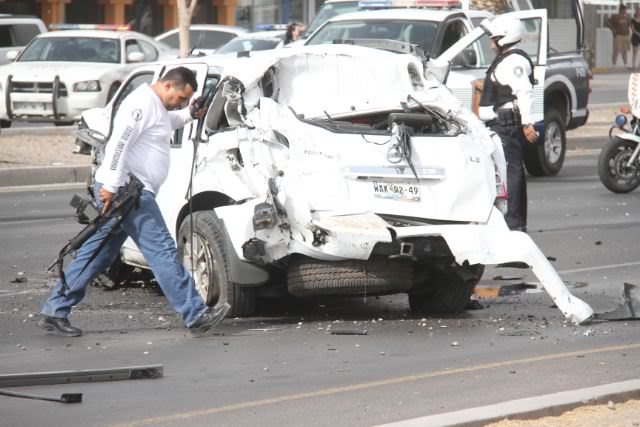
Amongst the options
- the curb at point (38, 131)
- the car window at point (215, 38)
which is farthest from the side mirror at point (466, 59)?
the car window at point (215, 38)

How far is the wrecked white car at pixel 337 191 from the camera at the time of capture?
8625 millimetres

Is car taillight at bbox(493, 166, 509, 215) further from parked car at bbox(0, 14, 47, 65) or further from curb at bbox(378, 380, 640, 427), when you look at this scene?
parked car at bbox(0, 14, 47, 65)

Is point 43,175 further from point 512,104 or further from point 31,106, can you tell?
point 512,104

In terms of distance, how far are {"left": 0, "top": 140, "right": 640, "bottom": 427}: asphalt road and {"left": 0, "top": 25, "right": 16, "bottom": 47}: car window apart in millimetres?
19007

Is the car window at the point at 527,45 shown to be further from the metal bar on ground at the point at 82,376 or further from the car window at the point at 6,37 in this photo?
the car window at the point at 6,37

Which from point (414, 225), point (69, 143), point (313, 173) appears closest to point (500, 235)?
point (414, 225)

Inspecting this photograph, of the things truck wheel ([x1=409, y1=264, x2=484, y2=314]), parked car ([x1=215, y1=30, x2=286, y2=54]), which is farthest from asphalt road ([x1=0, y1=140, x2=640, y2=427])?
parked car ([x1=215, y1=30, x2=286, y2=54])

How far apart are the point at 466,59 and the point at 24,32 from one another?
48.7ft

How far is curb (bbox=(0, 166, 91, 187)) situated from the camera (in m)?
17.7

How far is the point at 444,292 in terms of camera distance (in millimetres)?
9367

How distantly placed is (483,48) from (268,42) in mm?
9575

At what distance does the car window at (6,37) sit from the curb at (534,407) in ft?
80.8

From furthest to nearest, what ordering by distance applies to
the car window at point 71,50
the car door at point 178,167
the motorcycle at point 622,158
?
1. the car window at point 71,50
2. the motorcycle at point 622,158
3. the car door at point 178,167

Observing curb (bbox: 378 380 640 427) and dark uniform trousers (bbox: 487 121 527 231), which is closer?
curb (bbox: 378 380 640 427)
